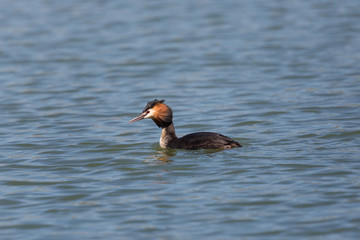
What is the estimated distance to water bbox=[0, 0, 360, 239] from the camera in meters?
8.48

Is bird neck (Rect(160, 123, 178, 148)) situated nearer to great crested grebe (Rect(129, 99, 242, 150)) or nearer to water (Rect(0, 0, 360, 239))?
great crested grebe (Rect(129, 99, 242, 150))

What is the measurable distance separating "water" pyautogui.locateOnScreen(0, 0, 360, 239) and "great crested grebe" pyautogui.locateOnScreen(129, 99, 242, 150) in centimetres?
17

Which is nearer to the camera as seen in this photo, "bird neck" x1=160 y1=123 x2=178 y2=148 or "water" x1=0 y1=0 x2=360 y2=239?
"water" x1=0 y1=0 x2=360 y2=239

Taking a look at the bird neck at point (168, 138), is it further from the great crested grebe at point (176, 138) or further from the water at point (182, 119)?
the water at point (182, 119)

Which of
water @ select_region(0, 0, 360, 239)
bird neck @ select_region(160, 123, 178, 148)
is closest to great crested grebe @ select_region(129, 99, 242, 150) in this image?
bird neck @ select_region(160, 123, 178, 148)

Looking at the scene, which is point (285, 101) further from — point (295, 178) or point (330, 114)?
point (295, 178)

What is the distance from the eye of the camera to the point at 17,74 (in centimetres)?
1845

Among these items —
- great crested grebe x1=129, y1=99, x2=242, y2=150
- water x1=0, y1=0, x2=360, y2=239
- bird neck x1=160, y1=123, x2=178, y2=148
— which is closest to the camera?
water x1=0, y1=0, x2=360, y2=239

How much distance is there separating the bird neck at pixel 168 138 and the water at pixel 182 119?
0.27 meters

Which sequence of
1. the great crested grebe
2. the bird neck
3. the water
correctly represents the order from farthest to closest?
the bird neck, the great crested grebe, the water

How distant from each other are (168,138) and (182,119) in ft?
8.08

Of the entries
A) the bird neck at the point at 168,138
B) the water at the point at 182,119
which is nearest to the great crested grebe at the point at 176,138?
the bird neck at the point at 168,138

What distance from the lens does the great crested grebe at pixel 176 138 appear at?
10.9 meters

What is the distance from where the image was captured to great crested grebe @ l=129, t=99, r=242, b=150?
1091 centimetres
